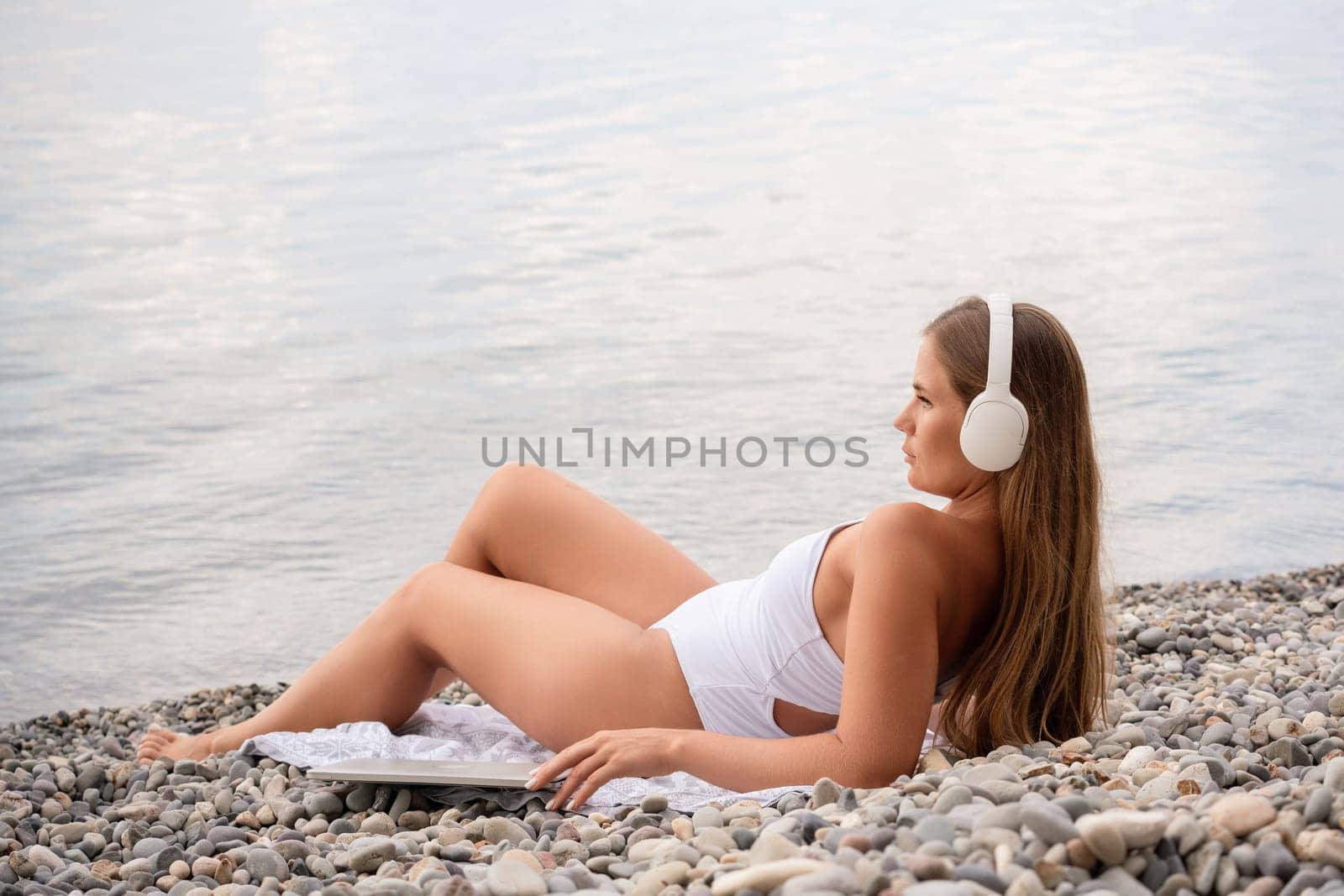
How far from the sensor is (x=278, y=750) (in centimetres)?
322

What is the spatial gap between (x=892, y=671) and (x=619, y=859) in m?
0.59

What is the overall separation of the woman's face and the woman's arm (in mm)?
551

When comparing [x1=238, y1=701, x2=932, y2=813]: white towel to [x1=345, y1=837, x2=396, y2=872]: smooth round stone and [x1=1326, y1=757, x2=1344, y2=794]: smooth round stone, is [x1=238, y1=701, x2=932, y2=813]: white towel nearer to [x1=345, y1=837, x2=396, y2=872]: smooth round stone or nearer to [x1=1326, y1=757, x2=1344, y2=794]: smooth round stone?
[x1=345, y1=837, x2=396, y2=872]: smooth round stone

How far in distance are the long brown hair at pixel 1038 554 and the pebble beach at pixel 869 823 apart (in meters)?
0.10

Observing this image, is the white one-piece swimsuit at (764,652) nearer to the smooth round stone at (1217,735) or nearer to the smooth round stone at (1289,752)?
the smooth round stone at (1217,735)

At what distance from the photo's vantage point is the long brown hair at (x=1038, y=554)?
2609 millimetres

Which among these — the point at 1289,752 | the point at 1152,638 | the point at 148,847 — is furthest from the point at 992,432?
the point at 148,847

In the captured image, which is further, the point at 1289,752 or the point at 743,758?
the point at 743,758

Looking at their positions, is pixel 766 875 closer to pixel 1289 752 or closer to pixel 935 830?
pixel 935 830

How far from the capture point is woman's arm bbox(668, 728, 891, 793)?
2.60 m

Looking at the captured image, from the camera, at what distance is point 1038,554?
262 cm

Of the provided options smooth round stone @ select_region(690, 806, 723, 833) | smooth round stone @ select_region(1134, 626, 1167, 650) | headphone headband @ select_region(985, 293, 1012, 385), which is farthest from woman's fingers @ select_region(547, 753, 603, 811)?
smooth round stone @ select_region(1134, 626, 1167, 650)

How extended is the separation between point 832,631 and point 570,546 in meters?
0.82

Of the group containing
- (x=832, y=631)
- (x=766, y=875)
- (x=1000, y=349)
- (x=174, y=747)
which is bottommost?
(x=174, y=747)
